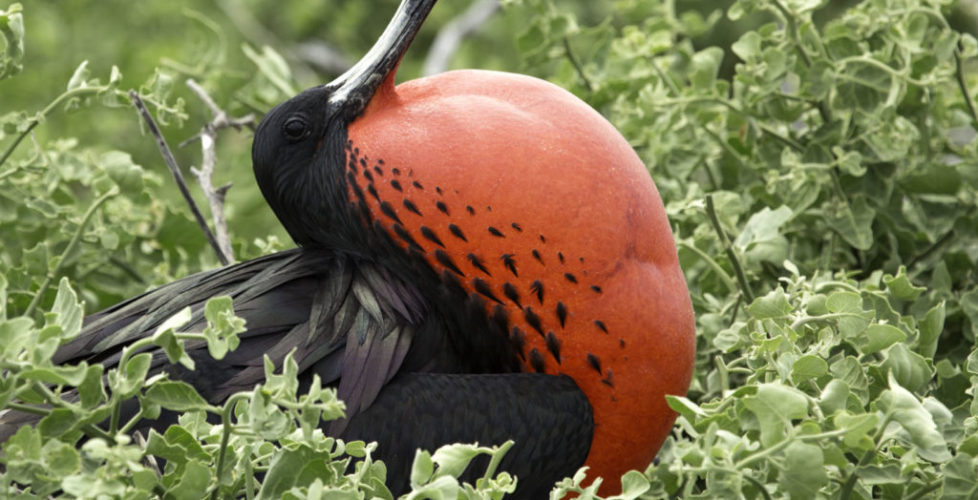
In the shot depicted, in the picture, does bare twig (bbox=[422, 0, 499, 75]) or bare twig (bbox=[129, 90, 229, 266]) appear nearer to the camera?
bare twig (bbox=[129, 90, 229, 266])

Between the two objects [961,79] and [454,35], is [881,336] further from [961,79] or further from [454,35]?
[454,35]

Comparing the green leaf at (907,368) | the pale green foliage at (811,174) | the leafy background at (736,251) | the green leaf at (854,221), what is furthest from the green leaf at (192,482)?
the green leaf at (854,221)

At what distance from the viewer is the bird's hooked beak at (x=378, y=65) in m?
1.29

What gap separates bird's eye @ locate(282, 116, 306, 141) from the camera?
1.29 meters

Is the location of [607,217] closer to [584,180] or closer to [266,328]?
[584,180]

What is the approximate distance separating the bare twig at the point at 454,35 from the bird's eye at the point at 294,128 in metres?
1.45

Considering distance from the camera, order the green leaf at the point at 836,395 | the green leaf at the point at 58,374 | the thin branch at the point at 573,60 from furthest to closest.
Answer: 1. the thin branch at the point at 573,60
2. the green leaf at the point at 836,395
3. the green leaf at the point at 58,374

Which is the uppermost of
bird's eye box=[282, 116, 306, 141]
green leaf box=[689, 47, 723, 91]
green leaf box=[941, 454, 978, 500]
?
bird's eye box=[282, 116, 306, 141]

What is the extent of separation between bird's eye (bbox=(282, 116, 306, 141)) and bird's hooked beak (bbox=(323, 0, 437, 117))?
0.04 m

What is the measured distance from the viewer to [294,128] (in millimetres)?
1296

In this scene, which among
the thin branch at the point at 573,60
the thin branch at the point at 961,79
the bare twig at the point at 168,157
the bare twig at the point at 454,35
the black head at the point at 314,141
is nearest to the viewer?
the black head at the point at 314,141

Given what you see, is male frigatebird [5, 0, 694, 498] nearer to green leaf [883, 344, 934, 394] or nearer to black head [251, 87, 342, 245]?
black head [251, 87, 342, 245]

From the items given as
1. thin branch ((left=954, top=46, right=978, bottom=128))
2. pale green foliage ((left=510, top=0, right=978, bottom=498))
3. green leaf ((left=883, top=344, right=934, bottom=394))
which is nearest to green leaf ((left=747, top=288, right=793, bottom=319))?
pale green foliage ((left=510, top=0, right=978, bottom=498))

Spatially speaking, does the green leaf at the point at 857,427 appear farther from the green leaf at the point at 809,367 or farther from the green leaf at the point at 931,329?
the green leaf at the point at 931,329
